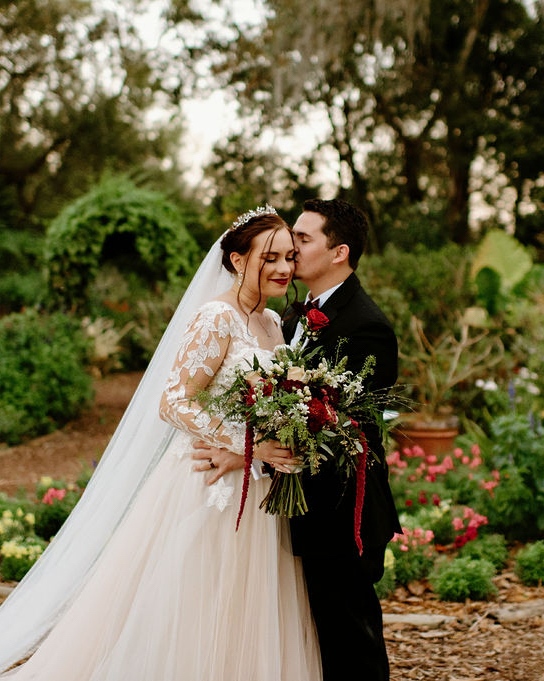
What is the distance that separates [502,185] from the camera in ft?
60.2

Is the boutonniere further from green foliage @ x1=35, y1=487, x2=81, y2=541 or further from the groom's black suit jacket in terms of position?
green foliage @ x1=35, y1=487, x2=81, y2=541

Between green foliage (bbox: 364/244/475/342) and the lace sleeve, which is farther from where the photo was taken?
green foliage (bbox: 364/244/475/342)

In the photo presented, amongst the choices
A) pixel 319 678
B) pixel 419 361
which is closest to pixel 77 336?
pixel 419 361

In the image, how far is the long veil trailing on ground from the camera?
10.6 ft

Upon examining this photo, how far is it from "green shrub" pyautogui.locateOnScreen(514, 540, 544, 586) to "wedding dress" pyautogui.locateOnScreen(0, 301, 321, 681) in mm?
2010

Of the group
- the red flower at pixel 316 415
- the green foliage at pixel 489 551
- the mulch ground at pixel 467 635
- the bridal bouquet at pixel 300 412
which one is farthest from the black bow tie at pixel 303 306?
the green foliage at pixel 489 551

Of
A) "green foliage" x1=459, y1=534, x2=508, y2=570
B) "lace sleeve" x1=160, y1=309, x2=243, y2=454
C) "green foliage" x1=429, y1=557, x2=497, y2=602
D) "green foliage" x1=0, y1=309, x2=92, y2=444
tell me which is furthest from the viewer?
"green foliage" x1=0, y1=309, x2=92, y2=444

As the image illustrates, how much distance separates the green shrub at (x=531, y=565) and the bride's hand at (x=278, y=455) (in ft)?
8.31

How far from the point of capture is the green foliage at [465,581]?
14.1 feet

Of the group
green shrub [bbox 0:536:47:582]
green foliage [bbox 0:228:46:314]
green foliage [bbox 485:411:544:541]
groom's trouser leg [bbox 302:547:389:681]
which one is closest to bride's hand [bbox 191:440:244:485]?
groom's trouser leg [bbox 302:547:389:681]

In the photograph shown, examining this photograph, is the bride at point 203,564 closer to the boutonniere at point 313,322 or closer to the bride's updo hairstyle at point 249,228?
the bride's updo hairstyle at point 249,228

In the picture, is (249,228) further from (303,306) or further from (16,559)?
(16,559)

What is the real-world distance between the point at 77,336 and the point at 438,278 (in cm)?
513

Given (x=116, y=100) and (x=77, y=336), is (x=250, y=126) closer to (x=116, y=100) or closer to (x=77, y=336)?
(x=116, y=100)
